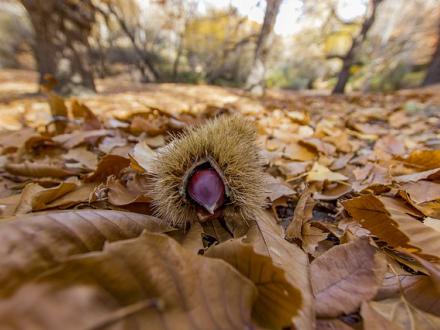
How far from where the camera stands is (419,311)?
510 mm

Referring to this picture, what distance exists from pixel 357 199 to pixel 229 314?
443 mm

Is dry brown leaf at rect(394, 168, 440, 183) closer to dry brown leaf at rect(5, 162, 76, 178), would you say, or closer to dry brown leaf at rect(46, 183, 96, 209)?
dry brown leaf at rect(46, 183, 96, 209)

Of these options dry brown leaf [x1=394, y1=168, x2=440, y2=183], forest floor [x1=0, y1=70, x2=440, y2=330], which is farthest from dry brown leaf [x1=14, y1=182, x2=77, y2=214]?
dry brown leaf [x1=394, y1=168, x2=440, y2=183]

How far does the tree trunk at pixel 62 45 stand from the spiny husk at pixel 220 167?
350 cm

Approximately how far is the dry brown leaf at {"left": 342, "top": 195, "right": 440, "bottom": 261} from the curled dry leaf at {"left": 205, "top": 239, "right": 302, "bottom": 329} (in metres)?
0.31

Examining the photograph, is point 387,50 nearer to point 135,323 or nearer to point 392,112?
point 392,112

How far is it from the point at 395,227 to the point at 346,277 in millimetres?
181

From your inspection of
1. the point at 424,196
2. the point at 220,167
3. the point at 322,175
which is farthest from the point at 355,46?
the point at 220,167

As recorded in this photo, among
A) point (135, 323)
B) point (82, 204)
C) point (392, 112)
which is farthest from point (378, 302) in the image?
point (392, 112)

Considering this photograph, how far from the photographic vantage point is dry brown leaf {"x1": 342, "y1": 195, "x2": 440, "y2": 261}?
591 mm

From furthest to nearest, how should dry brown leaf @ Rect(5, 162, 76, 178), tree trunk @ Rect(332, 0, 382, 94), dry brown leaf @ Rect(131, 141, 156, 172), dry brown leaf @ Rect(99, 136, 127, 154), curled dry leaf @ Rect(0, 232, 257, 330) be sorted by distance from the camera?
tree trunk @ Rect(332, 0, 382, 94) → dry brown leaf @ Rect(99, 136, 127, 154) → dry brown leaf @ Rect(5, 162, 76, 178) → dry brown leaf @ Rect(131, 141, 156, 172) → curled dry leaf @ Rect(0, 232, 257, 330)

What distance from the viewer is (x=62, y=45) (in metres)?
3.71

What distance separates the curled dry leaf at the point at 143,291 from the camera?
0.32 meters

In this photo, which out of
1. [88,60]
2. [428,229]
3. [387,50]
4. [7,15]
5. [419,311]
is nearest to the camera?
[419,311]
